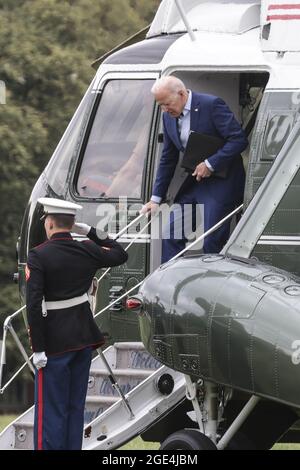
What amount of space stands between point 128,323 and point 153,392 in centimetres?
84

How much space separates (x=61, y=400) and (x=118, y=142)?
105 inches

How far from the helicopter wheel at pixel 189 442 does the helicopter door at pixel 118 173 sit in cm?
193

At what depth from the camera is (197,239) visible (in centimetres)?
998

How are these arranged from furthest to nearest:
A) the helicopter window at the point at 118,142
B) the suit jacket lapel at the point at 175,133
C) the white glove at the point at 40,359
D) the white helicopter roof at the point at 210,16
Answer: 1. the helicopter window at the point at 118,142
2. the white helicopter roof at the point at 210,16
3. the suit jacket lapel at the point at 175,133
4. the white glove at the point at 40,359

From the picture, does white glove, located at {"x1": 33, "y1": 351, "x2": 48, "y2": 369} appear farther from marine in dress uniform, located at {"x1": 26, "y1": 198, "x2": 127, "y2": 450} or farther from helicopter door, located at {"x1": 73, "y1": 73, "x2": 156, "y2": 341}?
helicopter door, located at {"x1": 73, "y1": 73, "x2": 156, "y2": 341}

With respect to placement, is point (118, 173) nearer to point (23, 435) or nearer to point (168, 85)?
point (168, 85)

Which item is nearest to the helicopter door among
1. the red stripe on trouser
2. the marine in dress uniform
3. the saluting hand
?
the saluting hand

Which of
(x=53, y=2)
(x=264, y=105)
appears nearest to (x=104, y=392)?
(x=264, y=105)

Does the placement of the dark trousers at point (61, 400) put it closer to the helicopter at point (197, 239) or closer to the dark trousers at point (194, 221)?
the helicopter at point (197, 239)

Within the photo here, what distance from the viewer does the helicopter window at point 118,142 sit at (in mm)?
11086

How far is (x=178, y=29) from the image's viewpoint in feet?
37.6

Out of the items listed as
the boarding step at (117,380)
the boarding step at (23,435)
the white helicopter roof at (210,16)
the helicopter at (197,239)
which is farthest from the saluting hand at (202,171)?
the boarding step at (23,435)

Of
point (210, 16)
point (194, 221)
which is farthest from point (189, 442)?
point (210, 16)

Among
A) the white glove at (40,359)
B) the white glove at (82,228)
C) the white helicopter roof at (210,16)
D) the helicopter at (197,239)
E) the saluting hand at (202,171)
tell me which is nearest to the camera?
the helicopter at (197,239)
